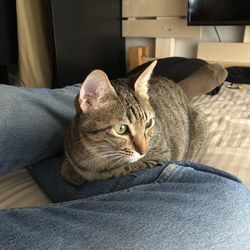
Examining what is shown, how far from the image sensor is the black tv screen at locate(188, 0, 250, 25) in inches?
74.6

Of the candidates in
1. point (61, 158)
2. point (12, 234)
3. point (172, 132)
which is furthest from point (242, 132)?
point (12, 234)

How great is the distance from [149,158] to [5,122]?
0.41m

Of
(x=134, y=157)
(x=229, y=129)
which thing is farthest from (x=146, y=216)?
(x=229, y=129)

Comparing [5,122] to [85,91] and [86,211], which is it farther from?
[86,211]

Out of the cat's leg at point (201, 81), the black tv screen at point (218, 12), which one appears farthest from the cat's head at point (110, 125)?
the black tv screen at point (218, 12)

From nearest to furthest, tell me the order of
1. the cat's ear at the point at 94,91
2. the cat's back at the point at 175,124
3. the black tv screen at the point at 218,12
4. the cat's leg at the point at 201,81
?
the cat's ear at the point at 94,91
the cat's back at the point at 175,124
the cat's leg at the point at 201,81
the black tv screen at the point at 218,12

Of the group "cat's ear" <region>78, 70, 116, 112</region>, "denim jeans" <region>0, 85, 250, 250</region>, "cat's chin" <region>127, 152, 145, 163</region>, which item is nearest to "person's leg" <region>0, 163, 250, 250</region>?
"denim jeans" <region>0, 85, 250, 250</region>

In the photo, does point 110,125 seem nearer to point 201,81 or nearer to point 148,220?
point 148,220

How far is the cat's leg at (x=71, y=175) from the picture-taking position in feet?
2.52

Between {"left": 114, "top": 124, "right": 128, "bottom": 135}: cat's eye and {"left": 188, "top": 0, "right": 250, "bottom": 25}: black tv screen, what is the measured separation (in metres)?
1.53

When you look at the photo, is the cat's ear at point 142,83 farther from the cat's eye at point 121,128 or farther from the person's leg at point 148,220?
the person's leg at point 148,220

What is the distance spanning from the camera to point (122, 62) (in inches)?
105

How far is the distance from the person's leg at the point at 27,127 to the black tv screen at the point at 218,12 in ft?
4.67

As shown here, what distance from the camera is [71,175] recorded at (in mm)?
789
